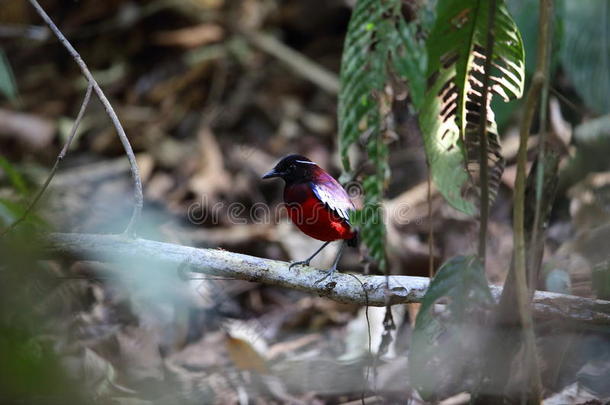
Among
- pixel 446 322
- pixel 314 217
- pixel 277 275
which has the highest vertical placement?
pixel 314 217

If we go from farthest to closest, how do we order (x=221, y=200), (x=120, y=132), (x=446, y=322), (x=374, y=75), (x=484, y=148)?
1. (x=221, y=200)
2. (x=374, y=75)
3. (x=120, y=132)
4. (x=446, y=322)
5. (x=484, y=148)

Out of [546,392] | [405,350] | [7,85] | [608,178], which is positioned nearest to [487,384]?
[546,392]

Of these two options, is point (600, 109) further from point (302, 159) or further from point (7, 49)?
point (7, 49)

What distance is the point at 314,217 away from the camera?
259cm

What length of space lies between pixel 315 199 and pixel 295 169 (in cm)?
15

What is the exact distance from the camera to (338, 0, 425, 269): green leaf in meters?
2.70

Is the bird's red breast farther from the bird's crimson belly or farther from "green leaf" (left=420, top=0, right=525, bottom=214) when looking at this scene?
"green leaf" (left=420, top=0, right=525, bottom=214)

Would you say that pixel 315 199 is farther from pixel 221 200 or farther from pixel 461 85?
pixel 221 200

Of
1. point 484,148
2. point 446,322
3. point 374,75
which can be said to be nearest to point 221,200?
point 374,75

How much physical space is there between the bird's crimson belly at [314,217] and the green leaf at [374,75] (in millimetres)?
104

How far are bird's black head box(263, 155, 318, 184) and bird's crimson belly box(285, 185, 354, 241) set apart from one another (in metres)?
0.05

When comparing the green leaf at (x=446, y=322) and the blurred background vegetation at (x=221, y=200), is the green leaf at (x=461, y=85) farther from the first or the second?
the green leaf at (x=446, y=322)

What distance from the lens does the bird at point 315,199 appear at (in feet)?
8.35

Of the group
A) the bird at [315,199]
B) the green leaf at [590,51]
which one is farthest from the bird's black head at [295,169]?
the green leaf at [590,51]
